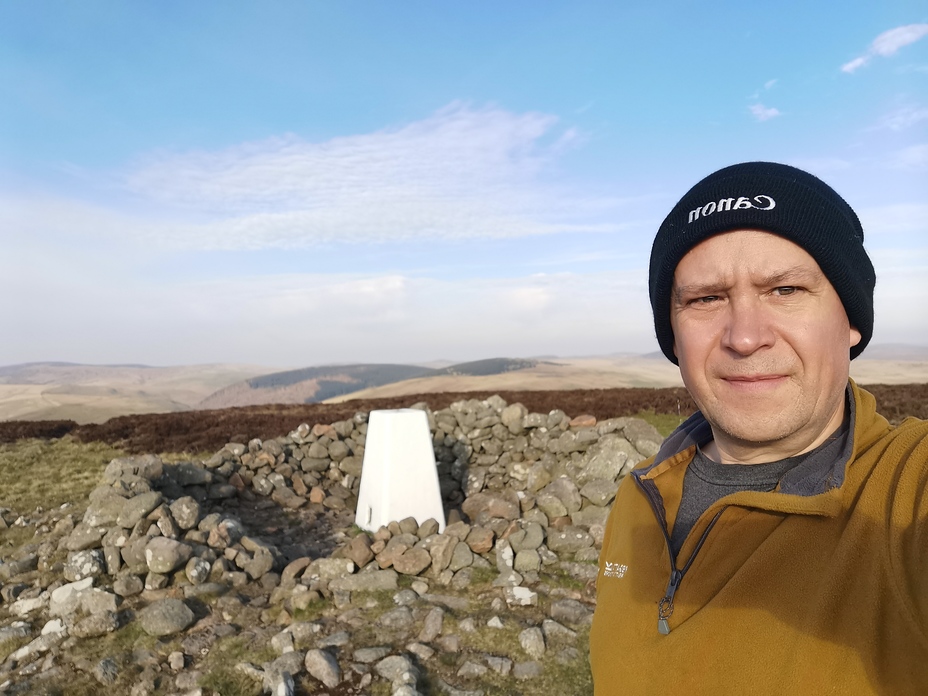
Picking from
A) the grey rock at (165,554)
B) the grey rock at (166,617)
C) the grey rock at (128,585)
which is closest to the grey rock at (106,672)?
Result: the grey rock at (166,617)

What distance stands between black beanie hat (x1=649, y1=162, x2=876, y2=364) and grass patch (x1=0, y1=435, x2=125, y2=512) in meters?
12.3

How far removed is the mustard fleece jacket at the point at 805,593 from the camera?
126 cm

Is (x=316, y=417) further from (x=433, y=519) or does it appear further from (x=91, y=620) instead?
(x=91, y=620)

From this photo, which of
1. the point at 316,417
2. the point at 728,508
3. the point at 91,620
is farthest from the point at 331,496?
the point at 728,508

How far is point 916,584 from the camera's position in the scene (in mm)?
1273

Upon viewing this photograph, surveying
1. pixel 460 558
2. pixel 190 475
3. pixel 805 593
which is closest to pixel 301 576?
pixel 460 558

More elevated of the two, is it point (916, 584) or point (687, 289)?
point (687, 289)

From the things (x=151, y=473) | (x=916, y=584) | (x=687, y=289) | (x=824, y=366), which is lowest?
(x=151, y=473)

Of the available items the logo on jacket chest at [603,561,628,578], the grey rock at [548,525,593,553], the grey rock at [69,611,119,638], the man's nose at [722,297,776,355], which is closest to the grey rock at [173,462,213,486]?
the grey rock at [69,611,119,638]

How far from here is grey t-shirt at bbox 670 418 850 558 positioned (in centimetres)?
160

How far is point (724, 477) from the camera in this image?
184 cm

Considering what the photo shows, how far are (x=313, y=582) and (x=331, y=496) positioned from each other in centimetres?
445

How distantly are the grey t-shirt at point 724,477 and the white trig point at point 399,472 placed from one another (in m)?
6.16

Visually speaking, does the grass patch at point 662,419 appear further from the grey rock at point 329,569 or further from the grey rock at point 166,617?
the grey rock at point 166,617
